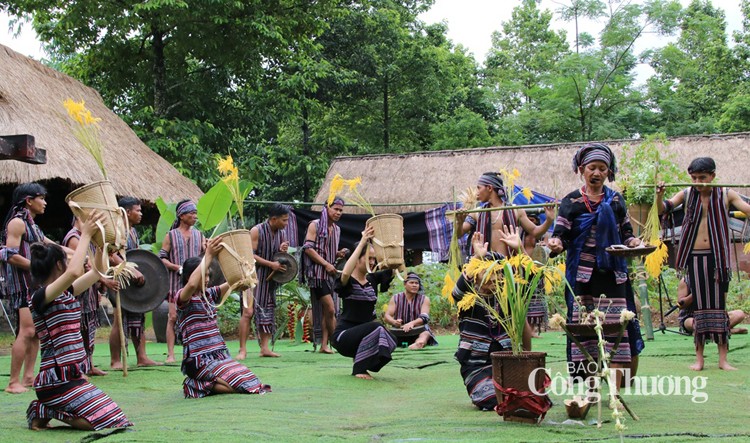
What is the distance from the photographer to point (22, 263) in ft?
21.0

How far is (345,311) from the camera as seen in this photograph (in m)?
7.28

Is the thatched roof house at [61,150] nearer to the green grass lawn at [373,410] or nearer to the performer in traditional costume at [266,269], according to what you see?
the performer in traditional costume at [266,269]

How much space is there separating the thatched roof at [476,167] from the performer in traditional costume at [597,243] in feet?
37.3

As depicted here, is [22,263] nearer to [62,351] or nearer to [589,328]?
[62,351]

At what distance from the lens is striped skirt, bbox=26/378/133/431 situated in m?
4.70

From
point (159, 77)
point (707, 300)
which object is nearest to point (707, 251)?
point (707, 300)

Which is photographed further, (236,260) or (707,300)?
(707,300)

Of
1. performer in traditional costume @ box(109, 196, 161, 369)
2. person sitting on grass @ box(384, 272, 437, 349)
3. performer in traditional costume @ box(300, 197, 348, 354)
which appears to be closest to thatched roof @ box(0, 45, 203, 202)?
performer in traditional costume @ box(109, 196, 161, 369)

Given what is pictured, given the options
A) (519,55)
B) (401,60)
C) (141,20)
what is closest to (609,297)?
(141,20)

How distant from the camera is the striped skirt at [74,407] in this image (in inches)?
185

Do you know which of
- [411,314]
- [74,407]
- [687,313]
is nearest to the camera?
[74,407]

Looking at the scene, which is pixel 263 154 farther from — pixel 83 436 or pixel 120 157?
pixel 83 436

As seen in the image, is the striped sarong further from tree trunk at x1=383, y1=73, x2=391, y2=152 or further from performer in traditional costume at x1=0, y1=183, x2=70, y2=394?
tree trunk at x1=383, y1=73, x2=391, y2=152

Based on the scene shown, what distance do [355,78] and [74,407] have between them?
19.5 m
